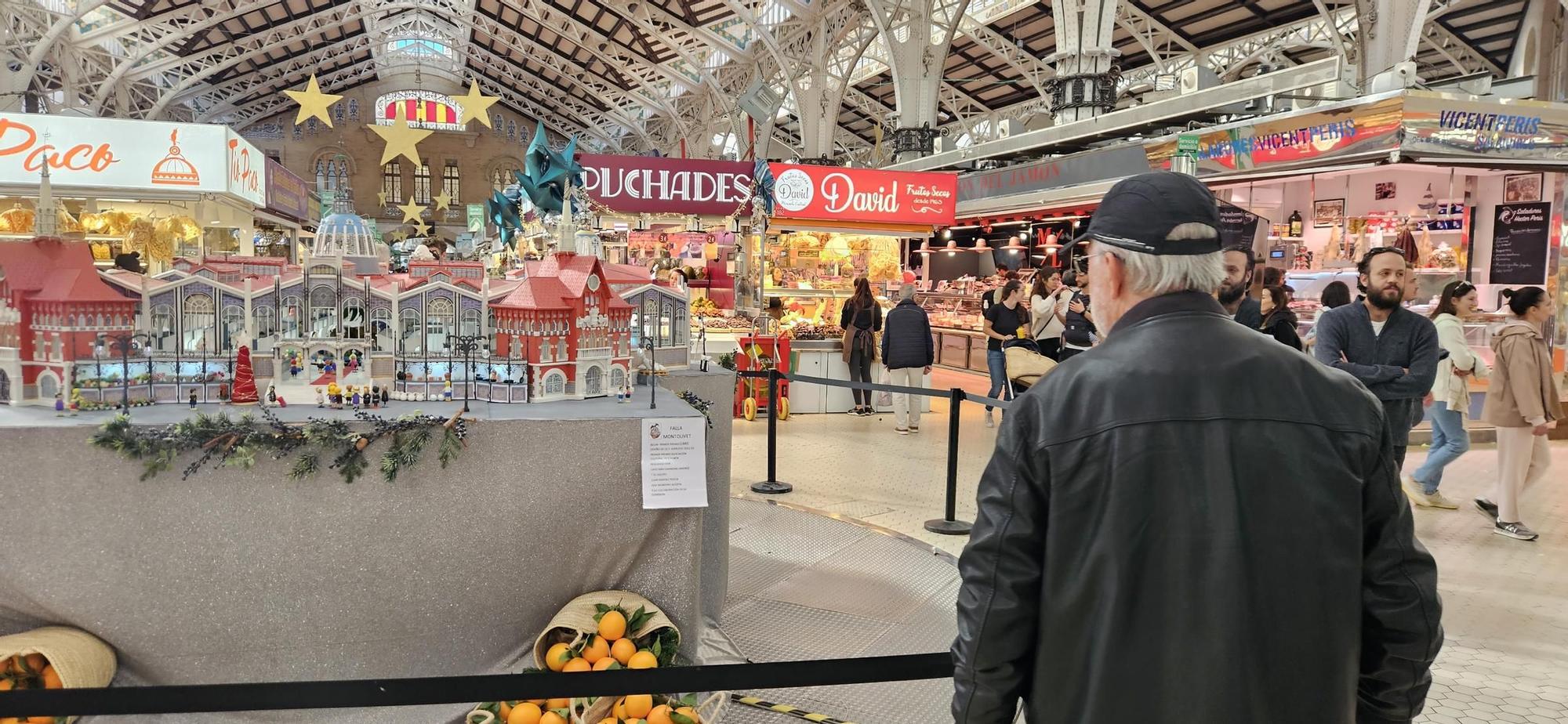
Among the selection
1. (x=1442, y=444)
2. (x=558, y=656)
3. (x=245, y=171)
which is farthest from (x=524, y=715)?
(x=245, y=171)

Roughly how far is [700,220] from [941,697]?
27.6ft

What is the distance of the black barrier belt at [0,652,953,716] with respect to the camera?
1.44 meters

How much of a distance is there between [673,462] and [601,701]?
73 cm

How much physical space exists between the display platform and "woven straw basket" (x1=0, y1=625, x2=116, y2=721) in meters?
0.04

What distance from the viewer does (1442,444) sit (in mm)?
5887

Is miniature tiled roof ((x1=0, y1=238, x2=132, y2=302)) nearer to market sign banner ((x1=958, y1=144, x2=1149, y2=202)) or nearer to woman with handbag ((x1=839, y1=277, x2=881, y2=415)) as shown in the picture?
woman with handbag ((x1=839, y1=277, x2=881, y2=415))

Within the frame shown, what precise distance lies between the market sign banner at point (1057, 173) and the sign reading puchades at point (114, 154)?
10.3m

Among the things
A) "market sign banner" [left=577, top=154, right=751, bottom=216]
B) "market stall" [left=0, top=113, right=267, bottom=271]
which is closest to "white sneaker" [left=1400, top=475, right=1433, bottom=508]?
"market sign banner" [left=577, top=154, right=751, bottom=216]

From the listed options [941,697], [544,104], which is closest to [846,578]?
[941,697]

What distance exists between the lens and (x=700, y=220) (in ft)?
35.6

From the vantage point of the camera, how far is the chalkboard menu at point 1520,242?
8.34 m

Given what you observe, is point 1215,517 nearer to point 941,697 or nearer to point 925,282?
point 941,697

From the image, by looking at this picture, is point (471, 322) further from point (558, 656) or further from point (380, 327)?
point (558, 656)

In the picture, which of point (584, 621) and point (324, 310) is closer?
point (584, 621)
